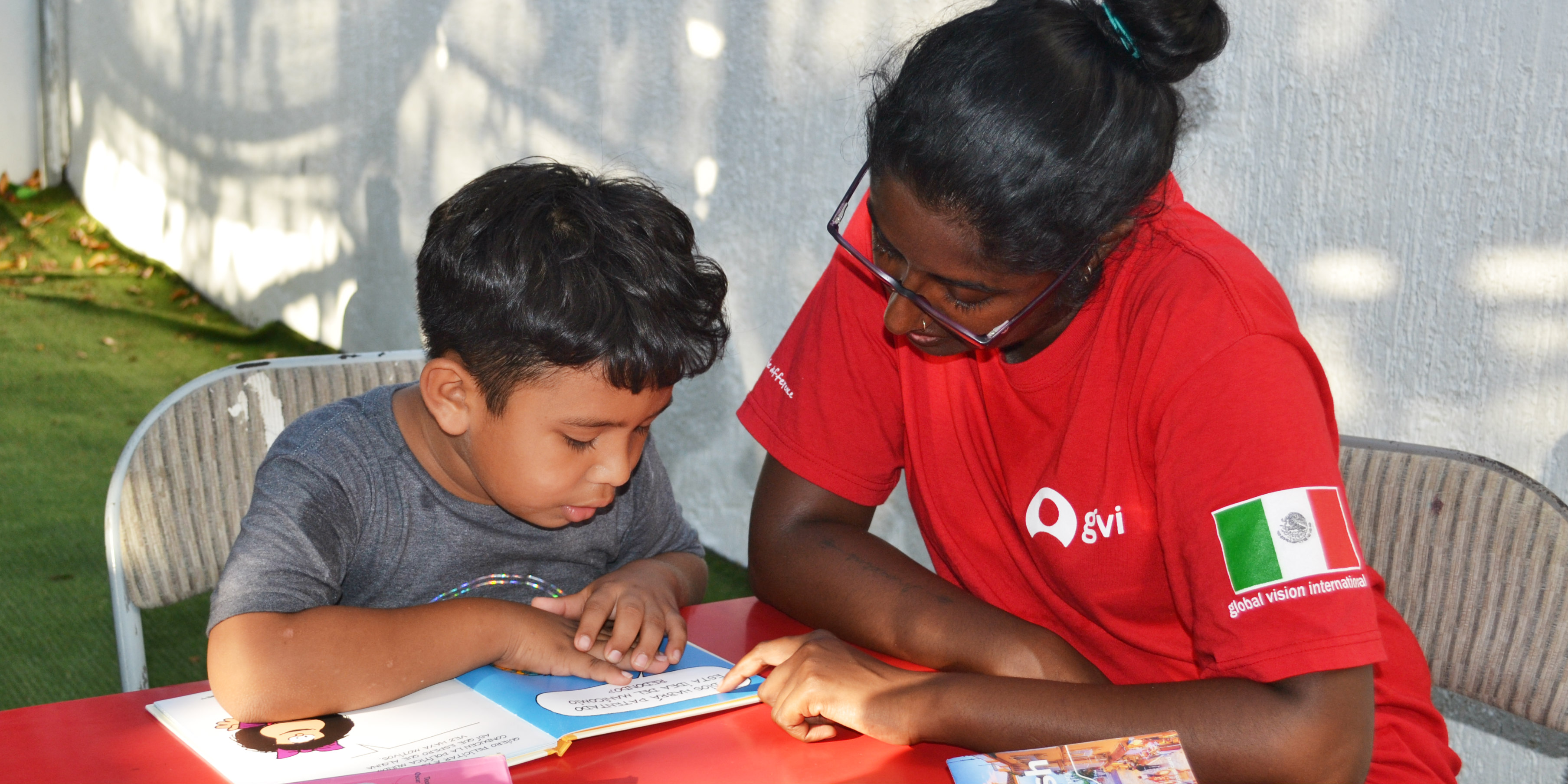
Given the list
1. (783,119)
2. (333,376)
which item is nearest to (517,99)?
(783,119)

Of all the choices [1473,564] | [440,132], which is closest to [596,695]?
[1473,564]

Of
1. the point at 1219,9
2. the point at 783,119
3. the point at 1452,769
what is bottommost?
the point at 1452,769

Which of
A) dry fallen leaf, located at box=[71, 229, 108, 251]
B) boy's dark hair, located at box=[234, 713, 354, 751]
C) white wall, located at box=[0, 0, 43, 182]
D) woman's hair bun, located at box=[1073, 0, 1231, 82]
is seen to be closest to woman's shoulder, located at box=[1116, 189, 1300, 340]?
woman's hair bun, located at box=[1073, 0, 1231, 82]

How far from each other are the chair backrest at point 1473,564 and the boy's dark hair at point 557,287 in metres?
0.82

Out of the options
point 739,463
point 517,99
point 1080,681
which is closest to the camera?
point 1080,681

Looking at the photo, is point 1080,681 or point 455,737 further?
point 1080,681

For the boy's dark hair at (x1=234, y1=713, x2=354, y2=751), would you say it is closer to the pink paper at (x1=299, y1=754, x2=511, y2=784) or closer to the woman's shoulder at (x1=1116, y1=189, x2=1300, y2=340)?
the pink paper at (x1=299, y1=754, x2=511, y2=784)

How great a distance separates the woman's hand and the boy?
17 centimetres

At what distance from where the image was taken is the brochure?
3.31ft

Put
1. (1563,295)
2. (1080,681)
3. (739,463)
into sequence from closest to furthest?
1. (1080,681)
2. (1563,295)
3. (739,463)

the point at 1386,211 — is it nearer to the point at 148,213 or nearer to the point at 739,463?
the point at 739,463

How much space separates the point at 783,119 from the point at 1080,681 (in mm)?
2322

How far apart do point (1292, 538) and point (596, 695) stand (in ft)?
2.20

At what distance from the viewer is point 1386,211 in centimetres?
199
